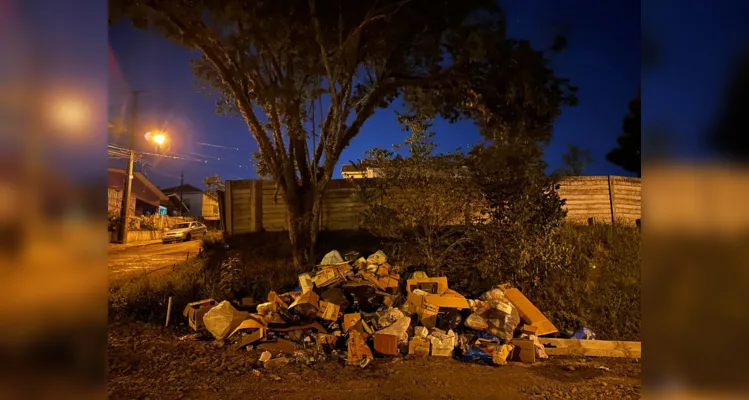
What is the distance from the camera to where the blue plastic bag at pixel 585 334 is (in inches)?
212

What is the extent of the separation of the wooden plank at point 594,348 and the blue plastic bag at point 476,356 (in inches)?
35.7

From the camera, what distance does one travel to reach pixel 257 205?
1040 centimetres

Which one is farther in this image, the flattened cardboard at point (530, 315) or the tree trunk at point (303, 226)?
the tree trunk at point (303, 226)

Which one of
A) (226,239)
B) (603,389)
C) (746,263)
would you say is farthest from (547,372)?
(226,239)

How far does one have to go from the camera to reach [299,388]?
3912 millimetres

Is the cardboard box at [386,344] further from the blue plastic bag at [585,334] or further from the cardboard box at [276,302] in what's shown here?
the blue plastic bag at [585,334]

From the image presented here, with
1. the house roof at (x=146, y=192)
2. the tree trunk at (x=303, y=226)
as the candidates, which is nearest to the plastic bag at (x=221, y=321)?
the tree trunk at (x=303, y=226)

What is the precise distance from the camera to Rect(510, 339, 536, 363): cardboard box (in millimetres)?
4703

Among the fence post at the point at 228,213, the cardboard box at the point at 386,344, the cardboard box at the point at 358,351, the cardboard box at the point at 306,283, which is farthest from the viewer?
the fence post at the point at 228,213

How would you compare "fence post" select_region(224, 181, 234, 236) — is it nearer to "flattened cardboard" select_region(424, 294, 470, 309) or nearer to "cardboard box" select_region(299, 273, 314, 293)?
"cardboard box" select_region(299, 273, 314, 293)

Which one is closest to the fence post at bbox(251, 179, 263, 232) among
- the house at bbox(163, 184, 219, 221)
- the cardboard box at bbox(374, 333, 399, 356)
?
the cardboard box at bbox(374, 333, 399, 356)

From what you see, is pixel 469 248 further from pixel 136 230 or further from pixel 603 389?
pixel 136 230

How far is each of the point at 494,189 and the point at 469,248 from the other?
3.16ft

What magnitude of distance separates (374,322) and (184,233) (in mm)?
19210
